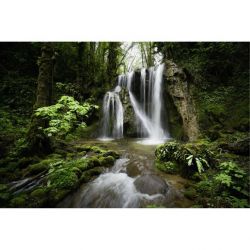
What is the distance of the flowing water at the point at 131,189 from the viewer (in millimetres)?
2715

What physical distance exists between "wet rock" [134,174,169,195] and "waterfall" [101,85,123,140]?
2332mm

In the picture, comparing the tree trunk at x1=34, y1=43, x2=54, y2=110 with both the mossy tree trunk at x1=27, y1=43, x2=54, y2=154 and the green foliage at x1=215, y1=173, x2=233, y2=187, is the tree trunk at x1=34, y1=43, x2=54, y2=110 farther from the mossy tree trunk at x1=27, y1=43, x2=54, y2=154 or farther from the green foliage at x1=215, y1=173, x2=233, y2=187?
the green foliage at x1=215, y1=173, x2=233, y2=187

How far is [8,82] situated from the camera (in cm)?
426

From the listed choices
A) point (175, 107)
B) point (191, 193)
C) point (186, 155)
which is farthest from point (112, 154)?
point (175, 107)

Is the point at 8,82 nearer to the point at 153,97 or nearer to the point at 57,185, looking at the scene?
the point at 57,185

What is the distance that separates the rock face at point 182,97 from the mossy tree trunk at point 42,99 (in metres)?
3.21

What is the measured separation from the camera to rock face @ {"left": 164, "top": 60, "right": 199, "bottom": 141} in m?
4.92

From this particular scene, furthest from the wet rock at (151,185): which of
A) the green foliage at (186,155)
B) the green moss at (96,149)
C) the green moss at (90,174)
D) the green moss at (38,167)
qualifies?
the green moss at (38,167)

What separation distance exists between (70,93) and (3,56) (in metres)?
1.56

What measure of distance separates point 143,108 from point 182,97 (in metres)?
1.20

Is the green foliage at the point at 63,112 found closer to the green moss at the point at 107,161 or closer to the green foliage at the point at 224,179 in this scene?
the green moss at the point at 107,161

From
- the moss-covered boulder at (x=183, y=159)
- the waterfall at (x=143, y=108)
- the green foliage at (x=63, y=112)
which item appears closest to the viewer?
the green foliage at (x=63, y=112)

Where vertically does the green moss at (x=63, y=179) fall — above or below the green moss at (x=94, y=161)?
below

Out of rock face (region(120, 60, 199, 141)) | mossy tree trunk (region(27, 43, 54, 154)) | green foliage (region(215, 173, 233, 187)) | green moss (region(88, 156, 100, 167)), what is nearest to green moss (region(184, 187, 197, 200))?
green foliage (region(215, 173, 233, 187))
